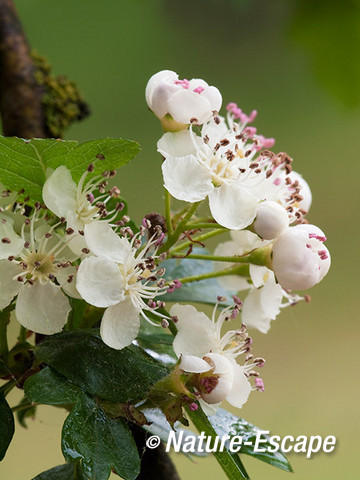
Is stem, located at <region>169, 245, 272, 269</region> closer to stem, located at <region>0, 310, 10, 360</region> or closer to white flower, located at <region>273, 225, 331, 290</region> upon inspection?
white flower, located at <region>273, 225, 331, 290</region>

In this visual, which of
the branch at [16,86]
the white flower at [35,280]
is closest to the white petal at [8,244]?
the white flower at [35,280]

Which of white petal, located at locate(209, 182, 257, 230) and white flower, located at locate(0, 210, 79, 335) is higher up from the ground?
white petal, located at locate(209, 182, 257, 230)

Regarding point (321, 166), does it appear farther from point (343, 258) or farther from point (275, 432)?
point (275, 432)

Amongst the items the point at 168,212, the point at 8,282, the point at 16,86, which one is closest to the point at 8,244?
the point at 8,282

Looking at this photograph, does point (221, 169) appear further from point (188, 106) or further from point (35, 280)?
point (35, 280)

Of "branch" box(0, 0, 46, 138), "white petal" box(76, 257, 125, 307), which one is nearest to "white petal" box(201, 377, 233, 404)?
"white petal" box(76, 257, 125, 307)

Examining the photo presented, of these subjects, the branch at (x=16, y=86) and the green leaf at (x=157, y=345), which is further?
the branch at (x=16, y=86)

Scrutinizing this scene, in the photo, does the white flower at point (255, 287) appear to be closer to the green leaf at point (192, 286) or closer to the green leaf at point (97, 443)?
the green leaf at point (192, 286)
